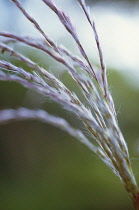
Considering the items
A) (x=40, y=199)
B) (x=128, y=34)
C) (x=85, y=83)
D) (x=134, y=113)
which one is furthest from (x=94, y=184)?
(x=85, y=83)

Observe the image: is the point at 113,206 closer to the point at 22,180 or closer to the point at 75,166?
the point at 75,166

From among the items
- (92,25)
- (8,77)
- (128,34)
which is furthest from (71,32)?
(128,34)

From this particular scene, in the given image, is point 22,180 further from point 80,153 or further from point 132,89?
point 132,89

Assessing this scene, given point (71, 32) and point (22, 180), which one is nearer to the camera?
point (71, 32)

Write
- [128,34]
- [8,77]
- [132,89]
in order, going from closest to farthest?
[8,77], [128,34], [132,89]

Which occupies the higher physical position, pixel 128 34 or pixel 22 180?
pixel 128 34

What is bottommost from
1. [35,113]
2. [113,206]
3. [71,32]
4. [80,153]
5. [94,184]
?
[35,113]

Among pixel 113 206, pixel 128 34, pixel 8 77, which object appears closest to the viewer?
pixel 8 77
